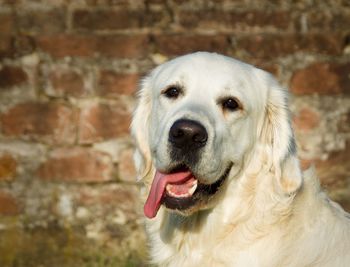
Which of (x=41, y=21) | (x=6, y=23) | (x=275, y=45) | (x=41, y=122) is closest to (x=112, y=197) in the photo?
(x=41, y=122)

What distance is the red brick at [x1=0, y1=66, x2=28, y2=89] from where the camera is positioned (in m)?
5.38

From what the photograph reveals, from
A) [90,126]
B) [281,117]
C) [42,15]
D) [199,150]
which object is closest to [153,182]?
[199,150]

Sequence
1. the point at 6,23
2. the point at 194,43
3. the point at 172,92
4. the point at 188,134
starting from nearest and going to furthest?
the point at 188,134 < the point at 172,92 < the point at 194,43 < the point at 6,23

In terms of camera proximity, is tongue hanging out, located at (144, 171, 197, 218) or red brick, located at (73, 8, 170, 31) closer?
tongue hanging out, located at (144, 171, 197, 218)

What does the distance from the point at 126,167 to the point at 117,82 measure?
0.61 meters

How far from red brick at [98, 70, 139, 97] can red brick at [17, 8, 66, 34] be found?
17.8 inches

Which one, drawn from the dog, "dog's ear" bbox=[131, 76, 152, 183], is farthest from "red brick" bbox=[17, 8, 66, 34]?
the dog

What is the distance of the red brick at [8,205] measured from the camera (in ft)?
17.8

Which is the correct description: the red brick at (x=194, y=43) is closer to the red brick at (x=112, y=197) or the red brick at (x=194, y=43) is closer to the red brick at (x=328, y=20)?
the red brick at (x=328, y=20)

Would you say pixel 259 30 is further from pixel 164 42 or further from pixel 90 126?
pixel 90 126

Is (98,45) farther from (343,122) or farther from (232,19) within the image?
(343,122)

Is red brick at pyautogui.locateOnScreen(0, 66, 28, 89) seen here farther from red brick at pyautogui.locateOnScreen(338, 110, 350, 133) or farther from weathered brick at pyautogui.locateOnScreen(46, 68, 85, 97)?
red brick at pyautogui.locateOnScreen(338, 110, 350, 133)

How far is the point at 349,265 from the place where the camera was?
3.48 metres

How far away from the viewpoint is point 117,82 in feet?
17.6
